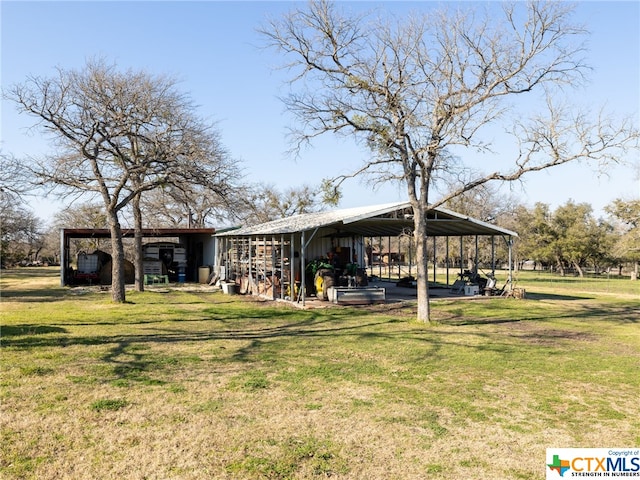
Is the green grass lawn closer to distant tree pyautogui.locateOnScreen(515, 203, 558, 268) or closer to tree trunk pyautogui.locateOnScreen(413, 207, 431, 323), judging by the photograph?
tree trunk pyautogui.locateOnScreen(413, 207, 431, 323)

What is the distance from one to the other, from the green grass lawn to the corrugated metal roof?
544 centimetres

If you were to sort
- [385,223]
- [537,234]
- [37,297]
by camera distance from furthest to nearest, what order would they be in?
1. [537,234]
2. [385,223]
3. [37,297]

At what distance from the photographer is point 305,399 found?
21.2 ft

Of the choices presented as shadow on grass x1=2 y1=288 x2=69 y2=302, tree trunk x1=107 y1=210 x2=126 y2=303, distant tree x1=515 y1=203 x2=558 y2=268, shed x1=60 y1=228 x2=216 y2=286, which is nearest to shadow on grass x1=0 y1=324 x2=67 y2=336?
tree trunk x1=107 y1=210 x2=126 y2=303

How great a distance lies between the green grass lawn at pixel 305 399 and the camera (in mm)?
4609

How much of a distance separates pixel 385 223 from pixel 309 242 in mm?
3179

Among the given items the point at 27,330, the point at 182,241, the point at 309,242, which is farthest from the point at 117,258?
the point at 182,241

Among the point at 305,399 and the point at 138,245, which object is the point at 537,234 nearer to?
the point at 138,245

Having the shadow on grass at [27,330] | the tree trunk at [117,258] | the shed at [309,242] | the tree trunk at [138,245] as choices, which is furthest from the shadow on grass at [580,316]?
the tree trunk at [138,245]

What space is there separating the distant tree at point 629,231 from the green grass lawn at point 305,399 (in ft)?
92.8

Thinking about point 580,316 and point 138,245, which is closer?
point 580,316

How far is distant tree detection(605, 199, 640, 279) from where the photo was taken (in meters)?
37.1

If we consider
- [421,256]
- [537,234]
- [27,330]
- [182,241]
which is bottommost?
[27,330]

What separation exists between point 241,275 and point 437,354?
15701 millimetres
